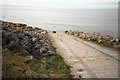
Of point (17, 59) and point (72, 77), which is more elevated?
point (17, 59)

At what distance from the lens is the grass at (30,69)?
10.8 metres

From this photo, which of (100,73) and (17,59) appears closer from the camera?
(100,73)

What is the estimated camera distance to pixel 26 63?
43.4 feet

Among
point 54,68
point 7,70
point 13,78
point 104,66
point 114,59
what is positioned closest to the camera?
point 13,78

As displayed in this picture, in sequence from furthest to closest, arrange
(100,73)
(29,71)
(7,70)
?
(100,73), (29,71), (7,70)

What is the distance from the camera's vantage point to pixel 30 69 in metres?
12.2

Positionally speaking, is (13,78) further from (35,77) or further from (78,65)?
(78,65)

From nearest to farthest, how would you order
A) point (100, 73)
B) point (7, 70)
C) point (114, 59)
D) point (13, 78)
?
point (13, 78)
point (7, 70)
point (100, 73)
point (114, 59)

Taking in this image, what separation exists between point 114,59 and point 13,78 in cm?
1049

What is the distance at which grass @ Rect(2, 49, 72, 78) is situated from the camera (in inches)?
424

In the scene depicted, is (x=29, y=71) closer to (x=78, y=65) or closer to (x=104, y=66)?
(x=78, y=65)

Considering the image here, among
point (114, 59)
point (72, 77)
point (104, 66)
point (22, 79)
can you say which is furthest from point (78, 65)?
point (22, 79)

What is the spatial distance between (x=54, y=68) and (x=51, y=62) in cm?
136

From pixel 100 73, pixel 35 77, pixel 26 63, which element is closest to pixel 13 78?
pixel 35 77
